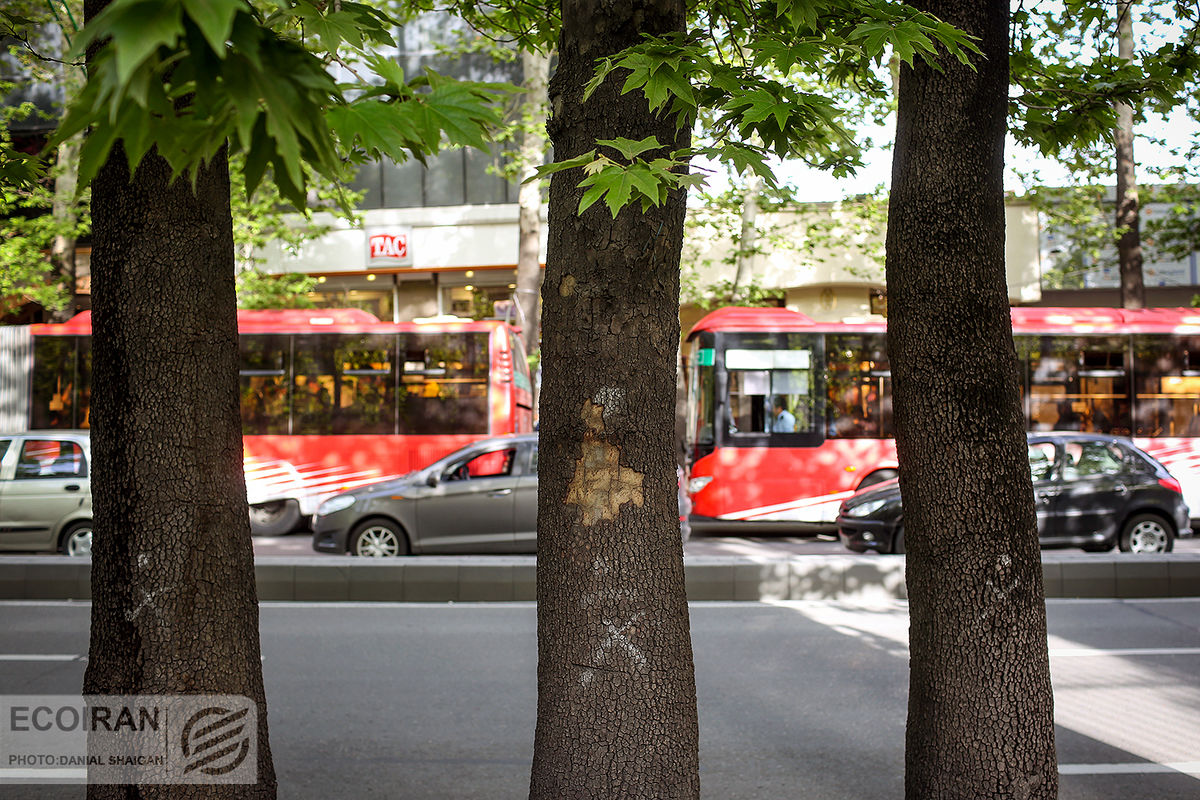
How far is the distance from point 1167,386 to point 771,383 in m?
6.08

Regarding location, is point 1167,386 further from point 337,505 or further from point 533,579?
point 337,505

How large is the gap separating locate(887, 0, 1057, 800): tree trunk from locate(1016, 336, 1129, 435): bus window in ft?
40.9

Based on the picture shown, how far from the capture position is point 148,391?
324cm

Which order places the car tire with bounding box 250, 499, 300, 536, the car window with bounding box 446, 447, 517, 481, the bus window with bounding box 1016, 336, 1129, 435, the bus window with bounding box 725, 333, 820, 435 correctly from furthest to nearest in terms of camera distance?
1. the bus window with bounding box 1016, 336, 1129, 435
2. the car tire with bounding box 250, 499, 300, 536
3. the bus window with bounding box 725, 333, 820, 435
4. the car window with bounding box 446, 447, 517, 481

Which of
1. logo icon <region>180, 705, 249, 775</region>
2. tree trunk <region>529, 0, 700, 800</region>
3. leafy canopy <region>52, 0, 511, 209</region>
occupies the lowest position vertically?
logo icon <region>180, 705, 249, 775</region>

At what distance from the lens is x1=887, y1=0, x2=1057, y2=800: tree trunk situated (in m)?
3.57

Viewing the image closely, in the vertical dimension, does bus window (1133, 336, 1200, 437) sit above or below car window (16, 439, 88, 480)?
above

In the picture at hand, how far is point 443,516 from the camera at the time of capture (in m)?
11.2

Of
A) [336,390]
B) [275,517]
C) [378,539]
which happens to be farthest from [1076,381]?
[275,517]

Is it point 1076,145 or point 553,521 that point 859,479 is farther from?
point 553,521

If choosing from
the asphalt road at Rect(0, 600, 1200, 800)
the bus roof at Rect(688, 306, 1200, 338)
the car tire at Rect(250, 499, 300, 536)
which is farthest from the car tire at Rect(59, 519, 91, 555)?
the bus roof at Rect(688, 306, 1200, 338)

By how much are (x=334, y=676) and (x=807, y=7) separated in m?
5.46

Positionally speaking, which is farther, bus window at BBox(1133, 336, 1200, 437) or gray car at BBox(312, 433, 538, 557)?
bus window at BBox(1133, 336, 1200, 437)

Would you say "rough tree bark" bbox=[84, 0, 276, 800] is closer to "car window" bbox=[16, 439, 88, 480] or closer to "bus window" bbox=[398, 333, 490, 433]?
"car window" bbox=[16, 439, 88, 480]
